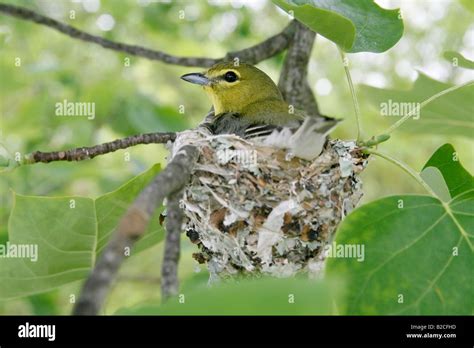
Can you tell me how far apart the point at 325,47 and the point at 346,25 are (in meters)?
8.61

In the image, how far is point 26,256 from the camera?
288 cm

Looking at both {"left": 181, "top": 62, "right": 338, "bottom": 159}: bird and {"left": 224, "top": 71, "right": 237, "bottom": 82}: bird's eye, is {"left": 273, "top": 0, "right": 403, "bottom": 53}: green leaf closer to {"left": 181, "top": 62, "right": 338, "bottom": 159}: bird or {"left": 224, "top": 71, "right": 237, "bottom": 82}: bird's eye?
{"left": 181, "top": 62, "right": 338, "bottom": 159}: bird

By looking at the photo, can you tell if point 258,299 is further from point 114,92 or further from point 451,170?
point 114,92

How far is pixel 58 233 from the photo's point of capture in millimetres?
2896

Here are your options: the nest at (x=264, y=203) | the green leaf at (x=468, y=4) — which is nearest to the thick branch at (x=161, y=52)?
the nest at (x=264, y=203)

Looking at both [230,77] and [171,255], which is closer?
[171,255]

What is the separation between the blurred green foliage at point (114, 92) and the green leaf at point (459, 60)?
0.78 meters

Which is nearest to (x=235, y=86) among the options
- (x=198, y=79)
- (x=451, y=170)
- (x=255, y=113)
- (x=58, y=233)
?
(x=198, y=79)

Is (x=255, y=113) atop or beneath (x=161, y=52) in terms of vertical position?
beneath

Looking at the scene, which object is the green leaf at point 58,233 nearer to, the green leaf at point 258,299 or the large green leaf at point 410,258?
the large green leaf at point 410,258

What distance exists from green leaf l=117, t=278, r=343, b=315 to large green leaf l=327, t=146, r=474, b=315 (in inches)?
43.0

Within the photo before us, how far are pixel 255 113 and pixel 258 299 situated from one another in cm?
309

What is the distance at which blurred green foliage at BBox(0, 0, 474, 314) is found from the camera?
18.7ft

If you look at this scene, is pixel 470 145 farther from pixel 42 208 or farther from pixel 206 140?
pixel 42 208
